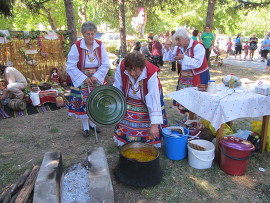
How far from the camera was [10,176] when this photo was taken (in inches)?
125

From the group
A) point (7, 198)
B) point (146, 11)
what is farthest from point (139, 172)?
point (146, 11)

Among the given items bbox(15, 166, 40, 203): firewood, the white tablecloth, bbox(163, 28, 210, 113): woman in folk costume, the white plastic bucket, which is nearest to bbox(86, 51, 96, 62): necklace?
bbox(163, 28, 210, 113): woman in folk costume

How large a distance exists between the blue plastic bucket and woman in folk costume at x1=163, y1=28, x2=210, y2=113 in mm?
1125

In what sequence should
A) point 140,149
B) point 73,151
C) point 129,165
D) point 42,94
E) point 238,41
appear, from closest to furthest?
point 129,165 → point 140,149 → point 73,151 → point 42,94 → point 238,41

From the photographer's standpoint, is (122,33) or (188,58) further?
(122,33)

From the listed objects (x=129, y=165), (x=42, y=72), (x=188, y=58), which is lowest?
(x=129, y=165)

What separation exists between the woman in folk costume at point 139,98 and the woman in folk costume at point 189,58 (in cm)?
109

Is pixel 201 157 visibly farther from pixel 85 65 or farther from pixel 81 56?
pixel 81 56

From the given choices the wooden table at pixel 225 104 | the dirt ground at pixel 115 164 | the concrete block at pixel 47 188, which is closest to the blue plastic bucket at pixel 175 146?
the dirt ground at pixel 115 164

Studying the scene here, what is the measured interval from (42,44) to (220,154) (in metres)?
7.67

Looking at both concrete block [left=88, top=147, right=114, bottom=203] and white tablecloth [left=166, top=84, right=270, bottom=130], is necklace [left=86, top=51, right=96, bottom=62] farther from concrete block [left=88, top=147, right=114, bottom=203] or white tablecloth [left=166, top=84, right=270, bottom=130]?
concrete block [left=88, top=147, right=114, bottom=203]

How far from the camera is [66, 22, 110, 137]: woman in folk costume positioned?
366 cm

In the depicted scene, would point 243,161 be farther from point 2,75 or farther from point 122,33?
point 122,33

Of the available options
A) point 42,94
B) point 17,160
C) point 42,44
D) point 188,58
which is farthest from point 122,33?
point 17,160
